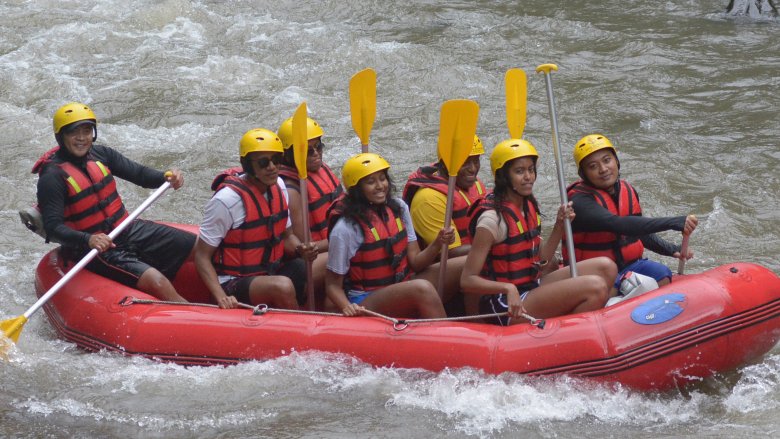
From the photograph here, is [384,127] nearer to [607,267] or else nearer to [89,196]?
[89,196]

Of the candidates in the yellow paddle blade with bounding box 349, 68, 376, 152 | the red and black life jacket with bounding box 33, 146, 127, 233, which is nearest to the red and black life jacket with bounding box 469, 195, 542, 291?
the yellow paddle blade with bounding box 349, 68, 376, 152

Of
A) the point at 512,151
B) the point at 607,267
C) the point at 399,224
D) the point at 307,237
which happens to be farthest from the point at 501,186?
the point at 307,237

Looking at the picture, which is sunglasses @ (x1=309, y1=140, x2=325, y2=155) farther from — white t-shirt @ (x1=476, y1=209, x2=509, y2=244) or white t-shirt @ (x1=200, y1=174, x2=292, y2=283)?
white t-shirt @ (x1=476, y1=209, x2=509, y2=244)

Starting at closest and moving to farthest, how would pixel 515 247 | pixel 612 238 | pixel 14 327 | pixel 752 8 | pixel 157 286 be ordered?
pixel 515 247, pixel 612 238, pixel 14 327, pixel 157 286, pixel 752 8

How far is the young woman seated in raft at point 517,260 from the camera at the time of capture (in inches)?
183

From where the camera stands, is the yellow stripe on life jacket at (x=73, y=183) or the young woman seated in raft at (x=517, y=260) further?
the yellow stripe on life jacket at (x=73, y=183)

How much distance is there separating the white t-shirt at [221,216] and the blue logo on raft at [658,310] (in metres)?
1.93

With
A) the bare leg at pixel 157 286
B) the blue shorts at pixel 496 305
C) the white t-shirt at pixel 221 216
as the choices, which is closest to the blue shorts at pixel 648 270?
the blue shorts at pixel 496 305

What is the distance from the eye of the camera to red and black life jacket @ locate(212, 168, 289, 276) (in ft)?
16.5

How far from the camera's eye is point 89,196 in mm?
5379

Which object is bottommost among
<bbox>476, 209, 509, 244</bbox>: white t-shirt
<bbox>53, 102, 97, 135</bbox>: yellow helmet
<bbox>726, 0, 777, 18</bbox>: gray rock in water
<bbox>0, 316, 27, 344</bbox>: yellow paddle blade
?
<bbox>0, 316, 27, 344</bbox>: yellow paddle blade

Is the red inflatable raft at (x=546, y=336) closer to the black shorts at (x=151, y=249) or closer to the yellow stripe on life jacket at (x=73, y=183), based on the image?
the black shorts at (x=151, y=249)

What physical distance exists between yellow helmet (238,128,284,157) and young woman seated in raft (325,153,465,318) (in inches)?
16.1

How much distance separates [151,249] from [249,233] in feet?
2.71
